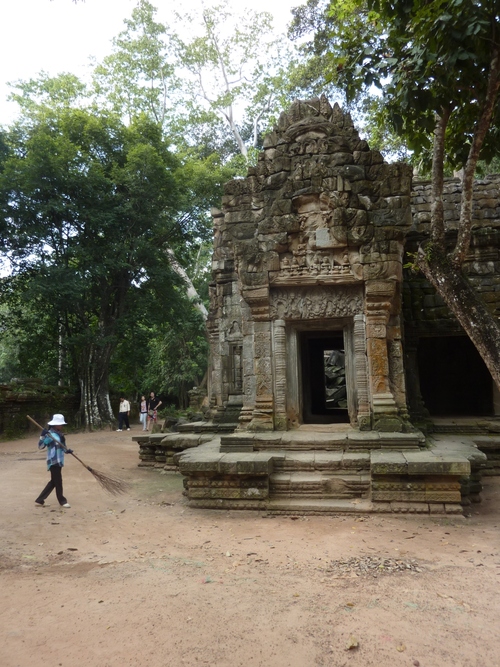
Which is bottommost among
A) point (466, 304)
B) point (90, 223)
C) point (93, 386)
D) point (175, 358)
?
point (93, 386)

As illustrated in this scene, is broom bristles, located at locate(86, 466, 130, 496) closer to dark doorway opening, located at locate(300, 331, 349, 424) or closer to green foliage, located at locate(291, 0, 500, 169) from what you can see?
dark doorway opening, located at locate(300, 331, 349, 424)

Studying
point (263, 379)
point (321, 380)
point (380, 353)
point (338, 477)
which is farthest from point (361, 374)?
point (321, 380)

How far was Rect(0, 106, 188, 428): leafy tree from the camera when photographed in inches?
664

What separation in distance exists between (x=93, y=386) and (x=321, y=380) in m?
9.60

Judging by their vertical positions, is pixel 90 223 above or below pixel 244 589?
above

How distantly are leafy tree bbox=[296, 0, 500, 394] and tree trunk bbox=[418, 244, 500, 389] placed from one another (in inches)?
0.4

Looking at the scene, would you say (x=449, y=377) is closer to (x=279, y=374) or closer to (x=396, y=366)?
(x=396, y=366)

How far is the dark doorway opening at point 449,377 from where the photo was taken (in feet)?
41.2

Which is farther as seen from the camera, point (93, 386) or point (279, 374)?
point (93, 386)

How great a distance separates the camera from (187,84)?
27.1 metres

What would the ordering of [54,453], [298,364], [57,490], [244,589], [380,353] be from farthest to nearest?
[298,364] < [380,353] < [57,490] < [54,453] < [244,589]

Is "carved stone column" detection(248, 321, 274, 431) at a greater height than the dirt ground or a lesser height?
greater

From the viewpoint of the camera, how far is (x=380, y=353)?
7535mm

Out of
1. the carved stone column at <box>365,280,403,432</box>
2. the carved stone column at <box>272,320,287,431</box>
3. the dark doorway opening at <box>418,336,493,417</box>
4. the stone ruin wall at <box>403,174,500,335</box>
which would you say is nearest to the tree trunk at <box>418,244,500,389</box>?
the carved stone column at <box>365,280,403,432</box>
